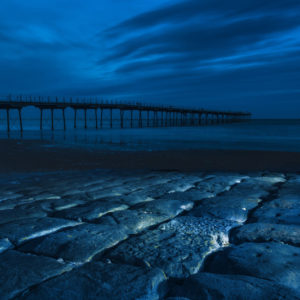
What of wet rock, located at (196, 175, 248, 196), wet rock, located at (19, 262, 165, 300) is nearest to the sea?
wet rock, located at (196, 175, 248, 196)

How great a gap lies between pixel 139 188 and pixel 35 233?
233 cm

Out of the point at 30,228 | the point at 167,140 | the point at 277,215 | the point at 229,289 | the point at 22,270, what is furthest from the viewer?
the point at 167,140

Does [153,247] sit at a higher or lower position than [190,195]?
higher

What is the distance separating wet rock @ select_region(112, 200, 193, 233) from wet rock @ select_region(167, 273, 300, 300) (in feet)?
3.30

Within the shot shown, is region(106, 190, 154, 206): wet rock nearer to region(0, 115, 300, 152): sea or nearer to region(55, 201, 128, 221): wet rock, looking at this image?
region(55, 201, 128, 221): wet rock

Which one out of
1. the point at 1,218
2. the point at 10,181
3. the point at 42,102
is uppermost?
the point at 42,102

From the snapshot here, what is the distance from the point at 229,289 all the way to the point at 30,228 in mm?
1895

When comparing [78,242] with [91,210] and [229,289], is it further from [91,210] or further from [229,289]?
[229,289]

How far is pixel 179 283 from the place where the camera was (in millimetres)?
1654

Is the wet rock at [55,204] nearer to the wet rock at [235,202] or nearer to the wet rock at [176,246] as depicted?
the wet rock at [176,246]

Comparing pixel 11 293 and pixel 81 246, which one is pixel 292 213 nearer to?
pixel 81 246

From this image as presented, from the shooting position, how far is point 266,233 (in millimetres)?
2350

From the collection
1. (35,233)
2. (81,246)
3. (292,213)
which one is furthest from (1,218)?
(292,213)

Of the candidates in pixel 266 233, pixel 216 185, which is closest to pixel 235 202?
pixel 266 233
